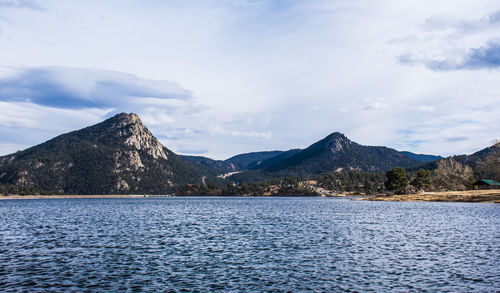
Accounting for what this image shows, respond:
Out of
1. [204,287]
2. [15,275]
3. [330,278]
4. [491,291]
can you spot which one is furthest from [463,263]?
[15,275]

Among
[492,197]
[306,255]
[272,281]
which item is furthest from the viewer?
[492,197]

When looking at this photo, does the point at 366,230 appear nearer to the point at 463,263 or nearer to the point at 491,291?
the point at 463,263

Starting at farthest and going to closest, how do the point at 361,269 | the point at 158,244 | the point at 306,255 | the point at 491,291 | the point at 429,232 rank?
the point at 429,232, the point at 158,244, the point at 306,255, the point at 361,269, the point at 491,291

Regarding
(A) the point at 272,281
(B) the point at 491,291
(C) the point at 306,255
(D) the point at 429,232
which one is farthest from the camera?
(D) the point at 429,232

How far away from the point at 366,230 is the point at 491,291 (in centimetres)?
4005

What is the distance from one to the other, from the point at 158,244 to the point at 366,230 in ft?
123

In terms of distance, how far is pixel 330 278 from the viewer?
32375 mm

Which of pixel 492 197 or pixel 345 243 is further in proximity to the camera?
pixel 492 197

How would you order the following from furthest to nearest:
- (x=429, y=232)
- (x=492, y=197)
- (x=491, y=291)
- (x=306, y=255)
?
(x=492, y=197) < (x=429, y=232) < (x=306, y=255) < (x=491, y=291)

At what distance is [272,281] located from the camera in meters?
31.5

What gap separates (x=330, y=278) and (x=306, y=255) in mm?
11076

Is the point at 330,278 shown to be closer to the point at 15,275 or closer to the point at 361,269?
the point at 361,269

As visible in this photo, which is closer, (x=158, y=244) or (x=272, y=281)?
(x=272, y=281)

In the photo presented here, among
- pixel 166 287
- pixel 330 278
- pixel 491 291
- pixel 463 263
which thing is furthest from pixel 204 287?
pixel 463 263
